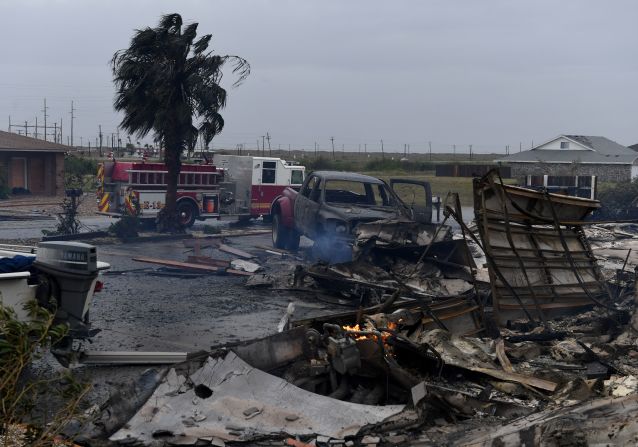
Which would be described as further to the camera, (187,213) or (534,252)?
(187,213)

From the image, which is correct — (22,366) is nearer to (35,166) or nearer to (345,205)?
(345,205)

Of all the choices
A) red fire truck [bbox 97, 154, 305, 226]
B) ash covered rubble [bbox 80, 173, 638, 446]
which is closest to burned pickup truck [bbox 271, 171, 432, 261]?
ash covered rubble [bbox 80, 173, 638, 446]

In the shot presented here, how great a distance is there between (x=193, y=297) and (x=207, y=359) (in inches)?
255

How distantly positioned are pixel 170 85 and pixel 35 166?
1903 cm

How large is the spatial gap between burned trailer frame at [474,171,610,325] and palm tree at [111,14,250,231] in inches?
456

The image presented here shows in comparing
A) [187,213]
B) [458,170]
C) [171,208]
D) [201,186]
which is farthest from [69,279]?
[458,170]

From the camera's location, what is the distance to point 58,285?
308 inches

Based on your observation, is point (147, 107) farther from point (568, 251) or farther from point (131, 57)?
point (568, 251)

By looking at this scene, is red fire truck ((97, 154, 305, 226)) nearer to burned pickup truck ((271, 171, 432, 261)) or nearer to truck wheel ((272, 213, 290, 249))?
truck wheel ((272, 213, 290, 249))

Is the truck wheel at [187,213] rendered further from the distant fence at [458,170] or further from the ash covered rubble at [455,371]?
the distant fence at [458,170]

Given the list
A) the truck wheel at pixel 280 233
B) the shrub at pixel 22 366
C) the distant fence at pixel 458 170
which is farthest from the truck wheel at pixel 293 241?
the distant fence at pixel 458 170

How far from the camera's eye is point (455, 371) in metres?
7.12

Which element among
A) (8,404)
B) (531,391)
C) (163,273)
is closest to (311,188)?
(163,273)

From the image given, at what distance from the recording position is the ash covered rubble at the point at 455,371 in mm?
5621
